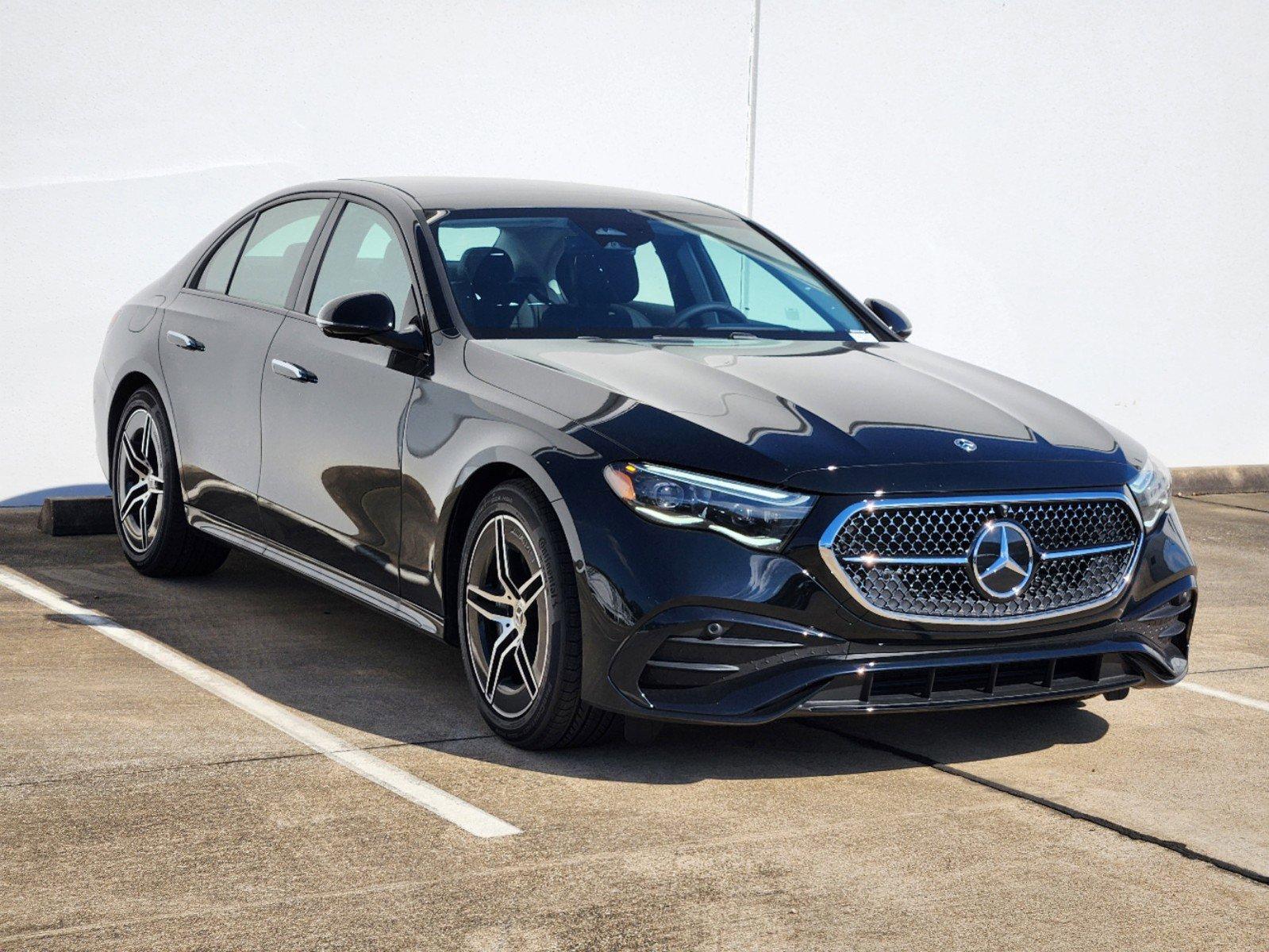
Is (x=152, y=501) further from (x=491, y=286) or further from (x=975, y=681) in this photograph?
(x=975, y=681)

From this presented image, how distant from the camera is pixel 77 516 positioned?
8547mm

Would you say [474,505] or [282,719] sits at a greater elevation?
[474,505]

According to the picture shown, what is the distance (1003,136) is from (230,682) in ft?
23.9

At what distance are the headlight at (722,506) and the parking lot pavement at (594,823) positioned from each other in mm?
717

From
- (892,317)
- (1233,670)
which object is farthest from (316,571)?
(1233,670)

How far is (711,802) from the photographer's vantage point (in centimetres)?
447

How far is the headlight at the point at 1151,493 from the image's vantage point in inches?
193

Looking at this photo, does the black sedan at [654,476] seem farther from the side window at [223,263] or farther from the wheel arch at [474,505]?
the side window at [223,263]

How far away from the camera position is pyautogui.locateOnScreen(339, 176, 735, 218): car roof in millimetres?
6043

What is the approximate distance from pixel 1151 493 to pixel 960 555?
80 cm

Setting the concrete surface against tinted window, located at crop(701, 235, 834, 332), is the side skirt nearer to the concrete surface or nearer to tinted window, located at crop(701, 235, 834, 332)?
tinted window, located at crop(701, 235, 834, 332)

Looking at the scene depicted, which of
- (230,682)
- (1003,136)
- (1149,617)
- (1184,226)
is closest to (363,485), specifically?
(230,682)

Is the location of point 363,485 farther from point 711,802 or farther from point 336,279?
point 711,802

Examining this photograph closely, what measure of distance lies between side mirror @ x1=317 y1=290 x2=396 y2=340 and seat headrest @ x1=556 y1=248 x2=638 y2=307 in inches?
25.9
